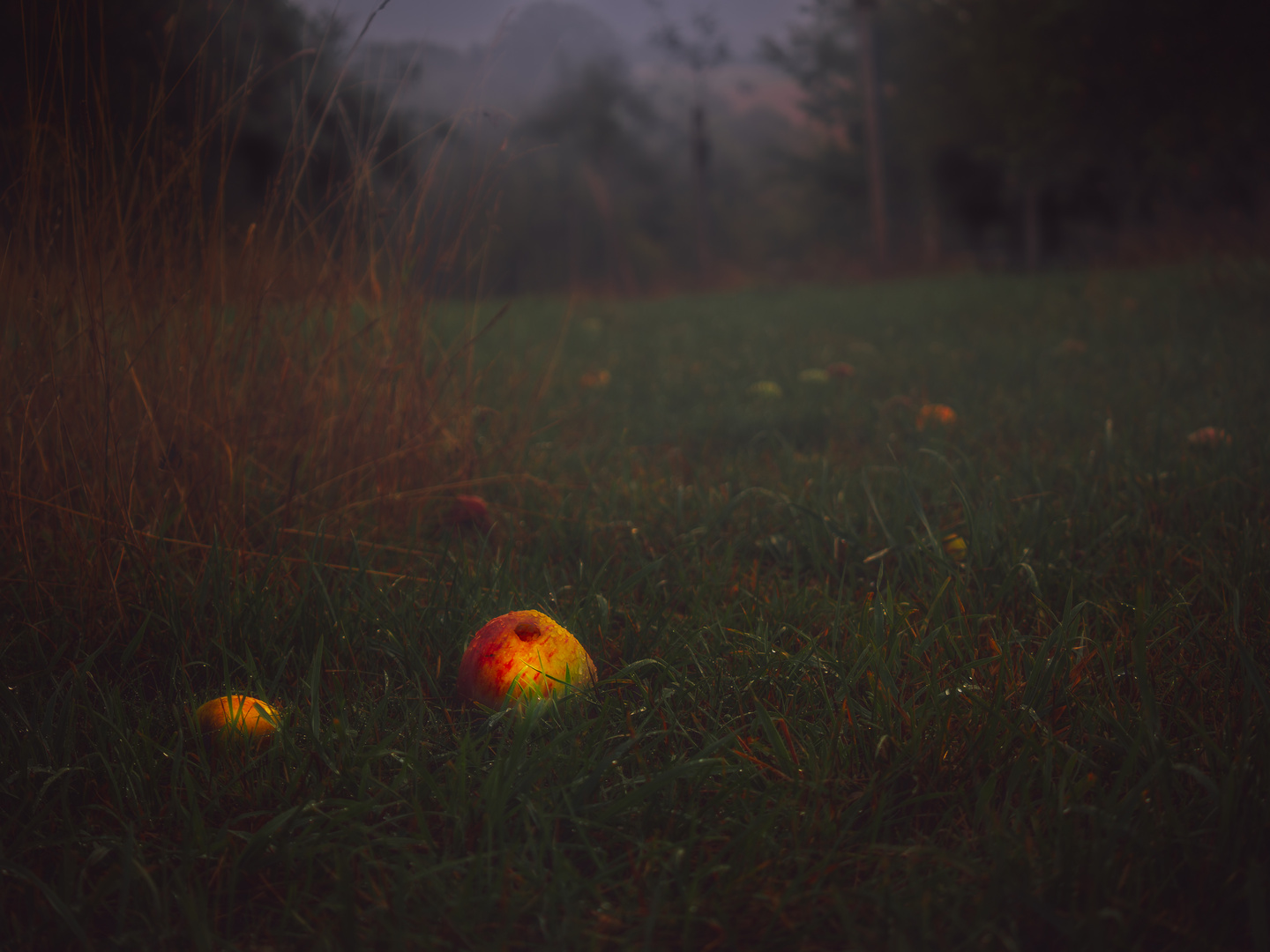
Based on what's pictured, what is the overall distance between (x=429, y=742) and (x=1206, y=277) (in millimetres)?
6884

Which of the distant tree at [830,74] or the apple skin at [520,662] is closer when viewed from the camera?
the apple skin at [520,662]

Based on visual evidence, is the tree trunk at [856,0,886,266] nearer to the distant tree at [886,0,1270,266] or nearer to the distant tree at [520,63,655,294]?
the distant tree at [886,0,1270,266]

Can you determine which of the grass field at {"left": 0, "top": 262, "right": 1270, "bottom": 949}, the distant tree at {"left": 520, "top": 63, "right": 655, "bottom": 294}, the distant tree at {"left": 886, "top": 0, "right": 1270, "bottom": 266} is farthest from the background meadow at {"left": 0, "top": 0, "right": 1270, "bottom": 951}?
the distant tree at {"left": 520, "top": 63, "right": 655, "bottom": 294}

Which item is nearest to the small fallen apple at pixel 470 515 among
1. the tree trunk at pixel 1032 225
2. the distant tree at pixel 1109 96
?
the distant tree at pixel 1109 96

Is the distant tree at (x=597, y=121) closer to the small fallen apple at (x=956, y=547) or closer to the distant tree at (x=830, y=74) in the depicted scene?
the distant tree at (x=830, y=74)

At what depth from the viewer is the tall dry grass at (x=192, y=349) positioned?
138 centimetres

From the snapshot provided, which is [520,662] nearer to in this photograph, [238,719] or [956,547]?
[238,719]

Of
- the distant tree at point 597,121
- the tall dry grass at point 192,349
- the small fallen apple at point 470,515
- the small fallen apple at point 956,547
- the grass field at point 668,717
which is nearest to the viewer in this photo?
the grass field at point 668,717

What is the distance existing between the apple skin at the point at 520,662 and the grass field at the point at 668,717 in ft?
0.13

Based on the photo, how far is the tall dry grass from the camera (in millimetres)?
1384

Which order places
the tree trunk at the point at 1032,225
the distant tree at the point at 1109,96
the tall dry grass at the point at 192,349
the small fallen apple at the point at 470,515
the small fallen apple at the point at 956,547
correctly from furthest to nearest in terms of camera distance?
the tree trunk at the point at 1032,225, the distant tree at the point at 1109,96, the small fallen apple at the point at 470,515, the small fallen apple at the point at 956,547, the tall dry grass at the point at 192,349

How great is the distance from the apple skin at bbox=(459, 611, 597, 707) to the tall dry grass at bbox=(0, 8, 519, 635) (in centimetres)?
50

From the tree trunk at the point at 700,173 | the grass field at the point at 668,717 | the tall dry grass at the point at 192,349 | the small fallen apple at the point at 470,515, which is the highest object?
the tree trunk at the point at 700,173

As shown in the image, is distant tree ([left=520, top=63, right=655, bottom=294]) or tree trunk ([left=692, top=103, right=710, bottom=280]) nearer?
tree trunk ([left=692, top=103, right=710, bottom=280])
